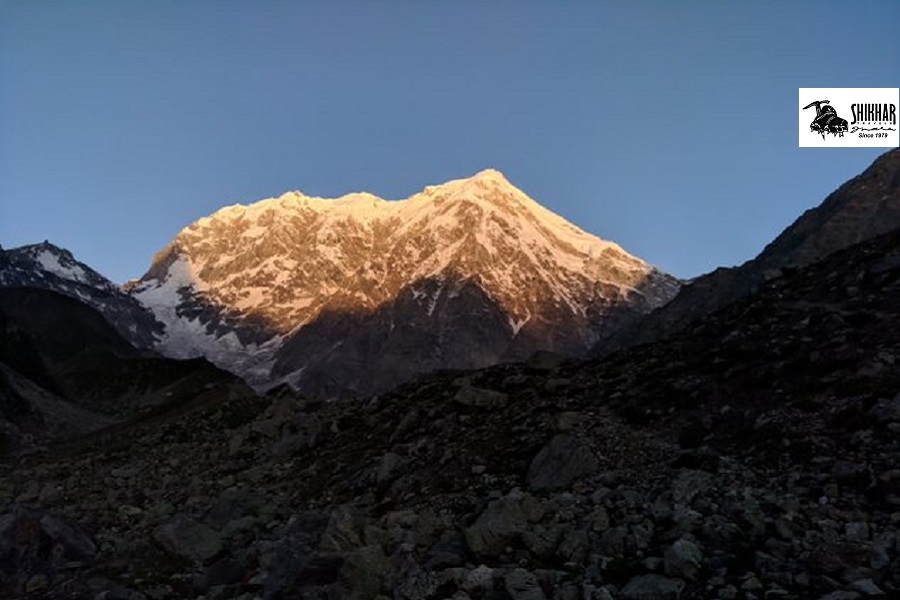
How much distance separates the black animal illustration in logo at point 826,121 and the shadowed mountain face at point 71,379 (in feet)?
195

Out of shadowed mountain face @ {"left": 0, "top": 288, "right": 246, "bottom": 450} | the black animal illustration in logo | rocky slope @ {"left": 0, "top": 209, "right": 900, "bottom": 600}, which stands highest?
the black animal illustration in logo

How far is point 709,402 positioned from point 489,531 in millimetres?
7559

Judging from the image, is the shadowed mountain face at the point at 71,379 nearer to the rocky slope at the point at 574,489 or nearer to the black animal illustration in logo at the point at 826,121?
the rocky slope at the point at 574,489

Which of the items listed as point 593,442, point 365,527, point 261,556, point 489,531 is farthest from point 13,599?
point 593,442

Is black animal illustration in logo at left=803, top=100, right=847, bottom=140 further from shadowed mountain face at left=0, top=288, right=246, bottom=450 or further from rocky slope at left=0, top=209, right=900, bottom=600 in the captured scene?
shadowed mountain face at left=0, top=288, right=246, bottom=450

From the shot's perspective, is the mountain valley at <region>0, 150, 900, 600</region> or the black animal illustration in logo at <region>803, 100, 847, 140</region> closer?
the mountain valley at <region>0, 150, 900, 600</region>

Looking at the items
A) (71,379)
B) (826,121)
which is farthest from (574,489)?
(71,379)

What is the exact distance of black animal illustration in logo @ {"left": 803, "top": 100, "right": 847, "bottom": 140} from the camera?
4825 centimetres

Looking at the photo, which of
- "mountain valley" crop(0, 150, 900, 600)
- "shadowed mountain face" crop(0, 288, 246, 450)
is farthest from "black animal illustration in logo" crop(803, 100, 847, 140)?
"shadowed mountain face" crop(0, 288, 246, 450)

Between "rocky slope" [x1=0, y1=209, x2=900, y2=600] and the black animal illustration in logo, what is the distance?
74.2 feet

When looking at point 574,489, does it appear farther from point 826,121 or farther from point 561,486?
point 826,121

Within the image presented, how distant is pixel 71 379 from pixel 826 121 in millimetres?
127351

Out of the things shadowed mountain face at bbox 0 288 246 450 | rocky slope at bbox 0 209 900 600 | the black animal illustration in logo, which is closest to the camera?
rocky slope at bbox 0 209 900 600

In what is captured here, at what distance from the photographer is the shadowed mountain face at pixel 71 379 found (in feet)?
246
